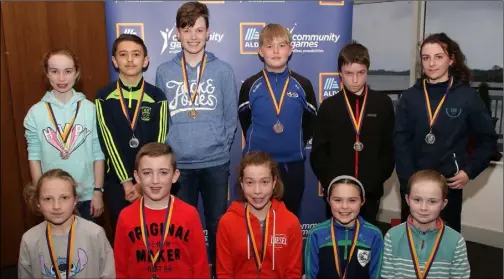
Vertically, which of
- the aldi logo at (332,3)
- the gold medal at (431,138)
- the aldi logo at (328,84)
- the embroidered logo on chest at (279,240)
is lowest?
the embroidered logo on chest at (279,240)

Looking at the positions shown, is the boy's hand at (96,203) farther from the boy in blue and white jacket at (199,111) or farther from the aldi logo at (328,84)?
the aldi logo at (328,84)

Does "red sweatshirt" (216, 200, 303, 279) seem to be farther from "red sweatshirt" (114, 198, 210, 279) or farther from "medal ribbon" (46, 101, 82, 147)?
"medal ribbon" (46, 101, 82, 147)

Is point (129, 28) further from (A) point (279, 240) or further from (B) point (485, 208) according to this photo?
(B) point (485, 208)

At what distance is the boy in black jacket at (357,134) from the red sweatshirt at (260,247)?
59 centimetres

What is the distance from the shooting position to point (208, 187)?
342cm

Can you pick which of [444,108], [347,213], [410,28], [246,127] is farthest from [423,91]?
[410,28]

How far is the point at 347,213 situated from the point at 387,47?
11.0 feet

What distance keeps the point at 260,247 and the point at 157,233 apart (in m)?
0.62

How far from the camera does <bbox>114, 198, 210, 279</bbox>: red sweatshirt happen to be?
2.65 metres

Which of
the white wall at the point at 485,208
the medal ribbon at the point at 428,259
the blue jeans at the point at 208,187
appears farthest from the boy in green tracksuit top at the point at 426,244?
the white wall at the point at 485,208

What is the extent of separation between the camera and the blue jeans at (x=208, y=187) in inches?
133

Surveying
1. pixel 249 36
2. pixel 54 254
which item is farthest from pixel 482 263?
pixel 54 254

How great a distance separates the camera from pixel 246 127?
362 centimetres

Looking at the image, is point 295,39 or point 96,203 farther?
point 295,39
